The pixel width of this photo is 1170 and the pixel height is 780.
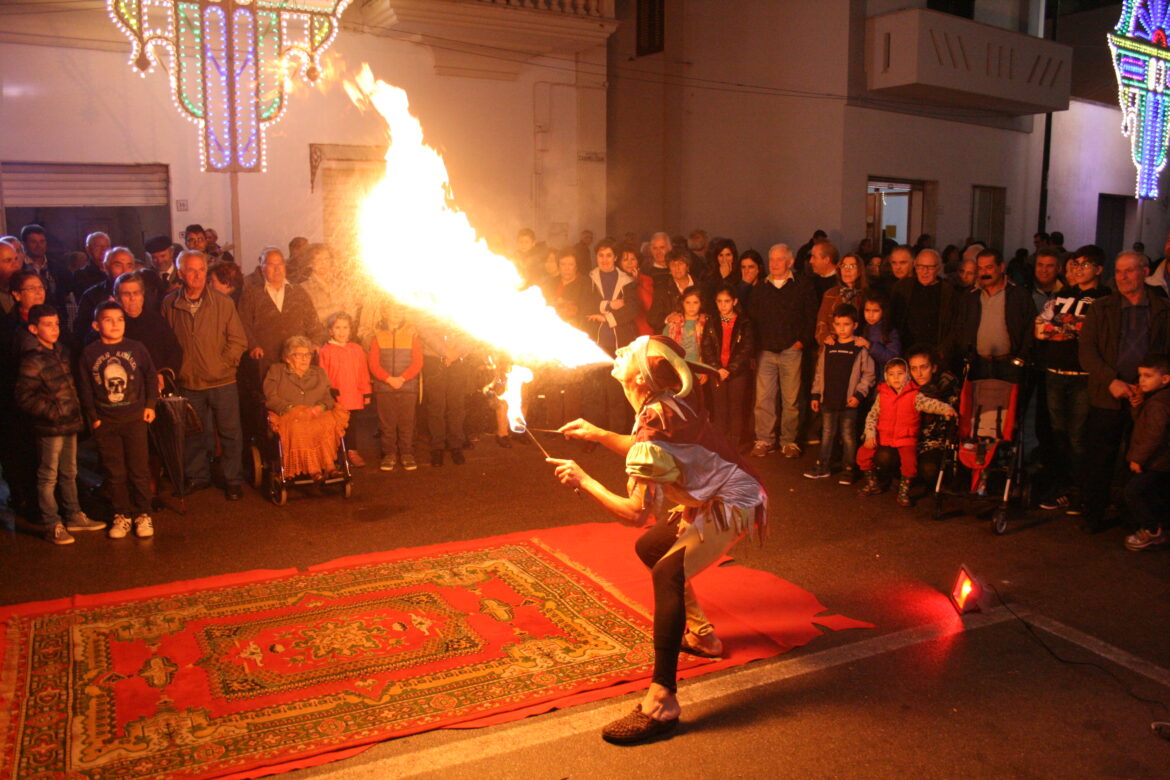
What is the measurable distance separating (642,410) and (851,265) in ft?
19.1

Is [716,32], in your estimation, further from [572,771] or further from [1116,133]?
[572,771]

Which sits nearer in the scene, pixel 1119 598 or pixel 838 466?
pixel 1119 598

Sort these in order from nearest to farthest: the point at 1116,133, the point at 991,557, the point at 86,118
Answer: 1. the point at 991,557
2. the point at 86,118
3. the point at 1116,133

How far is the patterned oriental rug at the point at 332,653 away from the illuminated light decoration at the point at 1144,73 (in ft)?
56.4

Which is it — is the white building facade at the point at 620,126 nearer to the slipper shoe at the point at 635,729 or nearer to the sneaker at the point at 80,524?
the sneaker at the point at 80,524

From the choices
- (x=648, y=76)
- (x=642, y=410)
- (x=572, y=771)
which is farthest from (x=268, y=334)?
(x=648, y=76)

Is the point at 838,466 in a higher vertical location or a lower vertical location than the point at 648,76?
lower

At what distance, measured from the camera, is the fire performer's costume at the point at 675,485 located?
4621 millimetres

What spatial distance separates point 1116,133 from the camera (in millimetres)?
23766

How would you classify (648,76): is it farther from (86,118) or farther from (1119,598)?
(1119,598)

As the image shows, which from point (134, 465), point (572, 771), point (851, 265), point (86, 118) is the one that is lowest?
point (572, 771)

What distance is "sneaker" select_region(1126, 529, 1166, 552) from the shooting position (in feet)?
24.3

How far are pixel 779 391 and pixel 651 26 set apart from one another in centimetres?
1132

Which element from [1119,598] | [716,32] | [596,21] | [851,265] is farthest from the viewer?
[716,32]
